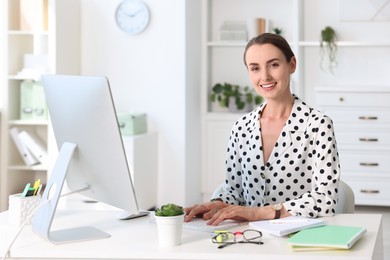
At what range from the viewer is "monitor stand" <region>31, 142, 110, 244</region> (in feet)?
8.01

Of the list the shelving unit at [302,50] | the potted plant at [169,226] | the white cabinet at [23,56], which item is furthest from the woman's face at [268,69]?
the shelving unit at [302,50]

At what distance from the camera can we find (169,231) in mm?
2311

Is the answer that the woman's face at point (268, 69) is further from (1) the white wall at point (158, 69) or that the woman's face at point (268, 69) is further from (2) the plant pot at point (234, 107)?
(2) the plant pot at point (234, 107)

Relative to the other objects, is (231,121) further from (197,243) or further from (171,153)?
(197,243)

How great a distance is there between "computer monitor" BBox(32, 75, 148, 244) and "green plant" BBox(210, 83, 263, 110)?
13.9 feet

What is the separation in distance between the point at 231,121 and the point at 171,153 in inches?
27.4

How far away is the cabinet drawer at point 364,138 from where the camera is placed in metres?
6.31

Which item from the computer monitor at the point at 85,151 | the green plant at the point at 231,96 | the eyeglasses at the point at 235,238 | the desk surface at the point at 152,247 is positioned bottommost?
the desk surface at the point at 152,247

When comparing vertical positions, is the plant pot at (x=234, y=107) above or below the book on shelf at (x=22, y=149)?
above

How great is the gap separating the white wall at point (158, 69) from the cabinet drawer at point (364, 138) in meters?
1.25

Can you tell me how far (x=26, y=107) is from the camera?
19.9 ft

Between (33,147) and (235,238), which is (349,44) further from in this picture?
(235,238)

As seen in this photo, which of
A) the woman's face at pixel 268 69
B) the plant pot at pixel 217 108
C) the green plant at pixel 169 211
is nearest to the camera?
the green plant at pixel 169 211

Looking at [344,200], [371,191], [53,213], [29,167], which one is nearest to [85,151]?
[53,213]
